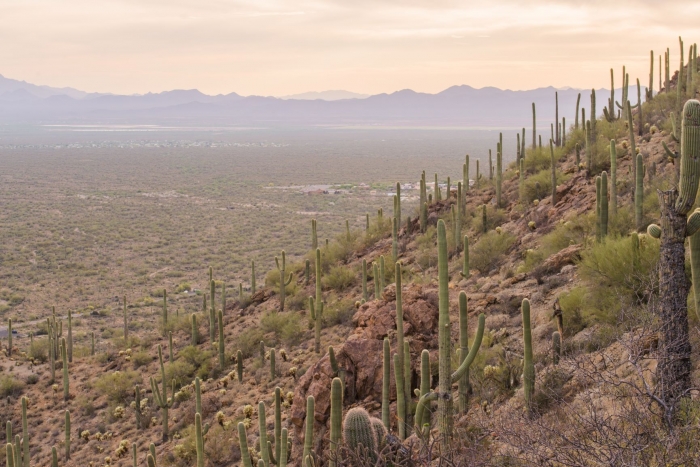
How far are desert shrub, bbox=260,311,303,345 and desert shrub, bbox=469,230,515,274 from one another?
4.38 m

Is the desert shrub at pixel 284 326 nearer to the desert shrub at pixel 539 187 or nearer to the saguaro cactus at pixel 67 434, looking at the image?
the saguaro cactus at pixel 67 434

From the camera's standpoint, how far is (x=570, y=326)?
10461 millimetres

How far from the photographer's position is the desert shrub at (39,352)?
70.0 ft

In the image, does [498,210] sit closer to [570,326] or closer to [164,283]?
[570,326]

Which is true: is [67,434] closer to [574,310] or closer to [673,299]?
[574,310]

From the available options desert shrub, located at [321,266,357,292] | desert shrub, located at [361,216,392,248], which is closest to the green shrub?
desert shrub, located at [321,266,357,292]

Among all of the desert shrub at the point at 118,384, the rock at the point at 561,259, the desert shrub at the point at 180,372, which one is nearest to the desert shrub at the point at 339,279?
the desert shrub at the point at 180,372

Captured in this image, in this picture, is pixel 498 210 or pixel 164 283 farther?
pixel 164 283

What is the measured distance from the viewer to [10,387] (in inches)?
739

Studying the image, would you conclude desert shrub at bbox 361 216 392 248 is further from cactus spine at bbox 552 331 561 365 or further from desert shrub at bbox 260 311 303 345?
cactus spine at bbox 552 331 561 365

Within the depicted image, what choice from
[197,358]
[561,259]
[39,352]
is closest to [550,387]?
[561,259]

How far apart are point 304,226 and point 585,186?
111 ft

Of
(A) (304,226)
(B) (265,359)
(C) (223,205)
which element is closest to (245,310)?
(B) (265,359)

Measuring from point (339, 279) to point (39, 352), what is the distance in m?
9.19
